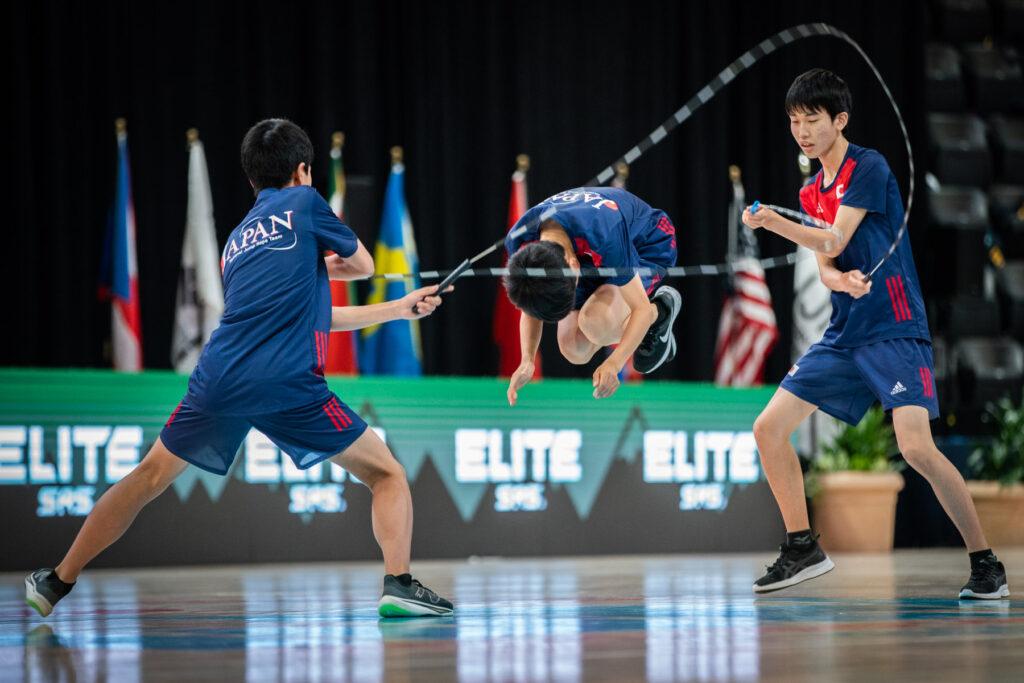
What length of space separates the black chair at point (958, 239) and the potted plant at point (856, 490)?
1.81 meters

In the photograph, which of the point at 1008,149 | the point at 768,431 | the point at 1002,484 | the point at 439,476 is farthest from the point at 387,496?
the point at 1008,149

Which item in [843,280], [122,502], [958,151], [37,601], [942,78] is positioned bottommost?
[37,601]

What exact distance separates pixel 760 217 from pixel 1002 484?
639cm

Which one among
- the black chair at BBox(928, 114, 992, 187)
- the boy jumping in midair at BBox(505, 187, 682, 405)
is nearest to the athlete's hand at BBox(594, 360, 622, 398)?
the boy jumping in midair at BBox(505, 187, 682, 405)

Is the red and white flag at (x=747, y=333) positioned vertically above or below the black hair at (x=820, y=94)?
below

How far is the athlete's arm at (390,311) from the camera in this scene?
396 centimetres

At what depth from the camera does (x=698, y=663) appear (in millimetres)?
2828

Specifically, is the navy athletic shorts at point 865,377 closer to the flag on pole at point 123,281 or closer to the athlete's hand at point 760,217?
the athlete's hand at point 760,217

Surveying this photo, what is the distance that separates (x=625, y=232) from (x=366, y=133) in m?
5.83

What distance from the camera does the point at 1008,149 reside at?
11.3m

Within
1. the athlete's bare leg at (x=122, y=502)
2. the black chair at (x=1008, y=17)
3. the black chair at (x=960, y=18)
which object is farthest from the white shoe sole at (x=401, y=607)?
the black chair at (x=1008, y=17)

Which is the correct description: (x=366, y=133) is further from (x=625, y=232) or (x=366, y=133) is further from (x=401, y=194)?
(x=625, y=232)

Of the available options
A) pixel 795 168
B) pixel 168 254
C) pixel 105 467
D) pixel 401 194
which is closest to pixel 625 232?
pixel 105 467

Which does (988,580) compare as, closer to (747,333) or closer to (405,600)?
(405,600)
